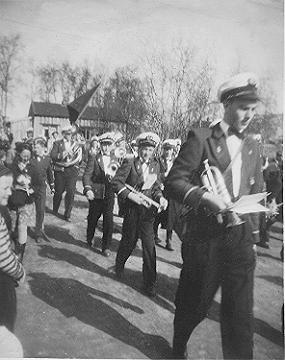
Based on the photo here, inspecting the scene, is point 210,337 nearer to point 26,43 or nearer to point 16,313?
point 16,313

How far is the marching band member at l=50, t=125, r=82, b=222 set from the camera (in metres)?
3.29

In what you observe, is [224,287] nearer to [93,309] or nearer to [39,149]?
[93,309]

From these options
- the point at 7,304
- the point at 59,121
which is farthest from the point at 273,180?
the point at 7,304

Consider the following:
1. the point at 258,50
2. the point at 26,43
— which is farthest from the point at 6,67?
the point at 258,50

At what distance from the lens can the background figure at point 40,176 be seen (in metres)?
2.67

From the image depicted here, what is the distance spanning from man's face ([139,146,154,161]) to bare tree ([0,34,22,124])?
100 cm

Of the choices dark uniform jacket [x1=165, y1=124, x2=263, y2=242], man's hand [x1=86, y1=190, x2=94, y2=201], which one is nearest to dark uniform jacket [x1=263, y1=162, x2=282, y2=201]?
dark uniform jacket [x1=165, y1=124, x2=263, y2=242]

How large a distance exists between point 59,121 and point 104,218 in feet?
3.43

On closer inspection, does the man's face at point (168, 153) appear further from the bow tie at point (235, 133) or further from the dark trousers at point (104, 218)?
the bow tie at point (235, 133)

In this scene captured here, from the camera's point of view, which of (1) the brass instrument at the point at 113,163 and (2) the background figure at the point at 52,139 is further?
(1) the brass instrument at the point at 113,163

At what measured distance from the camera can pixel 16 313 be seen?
2100 mm

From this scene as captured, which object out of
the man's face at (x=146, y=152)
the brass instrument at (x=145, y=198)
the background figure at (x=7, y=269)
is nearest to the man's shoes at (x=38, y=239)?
the background figure at (x=7, y=269)

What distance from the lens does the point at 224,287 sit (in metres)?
1.83

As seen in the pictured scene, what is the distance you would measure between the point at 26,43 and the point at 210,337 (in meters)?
2.29
